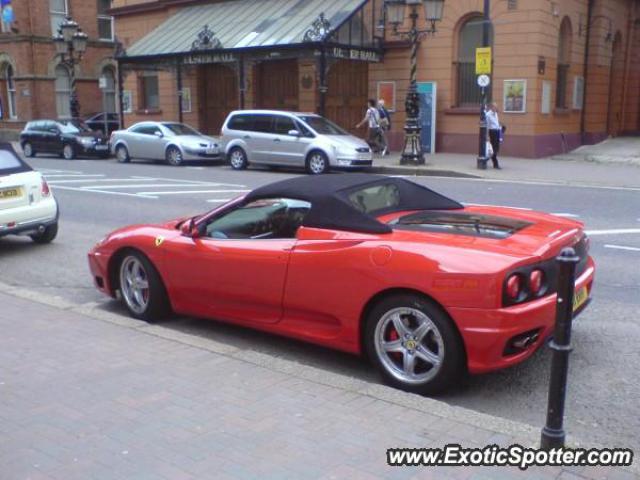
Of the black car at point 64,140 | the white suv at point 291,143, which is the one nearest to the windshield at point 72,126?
the black car at point 64,140

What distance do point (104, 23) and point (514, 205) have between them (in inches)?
1400

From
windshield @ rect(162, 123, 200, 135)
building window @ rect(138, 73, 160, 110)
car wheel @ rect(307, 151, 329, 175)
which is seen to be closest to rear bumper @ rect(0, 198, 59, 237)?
car wheel @ rect(307, 151, 329, 175)

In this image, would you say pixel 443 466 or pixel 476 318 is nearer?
pixel 443 466

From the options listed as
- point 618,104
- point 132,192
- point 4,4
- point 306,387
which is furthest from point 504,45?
point 4,4

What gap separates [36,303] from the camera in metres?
6.52

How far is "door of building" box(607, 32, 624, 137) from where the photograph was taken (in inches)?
1094

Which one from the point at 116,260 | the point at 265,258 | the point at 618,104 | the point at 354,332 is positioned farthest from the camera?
the point at 618,104

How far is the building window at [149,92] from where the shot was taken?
109 ft

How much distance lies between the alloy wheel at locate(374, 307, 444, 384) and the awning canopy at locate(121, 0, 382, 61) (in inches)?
736

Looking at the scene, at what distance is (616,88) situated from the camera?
28.4 m

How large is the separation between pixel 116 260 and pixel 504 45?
60.3ft

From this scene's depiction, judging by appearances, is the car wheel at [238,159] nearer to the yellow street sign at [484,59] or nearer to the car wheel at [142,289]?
the yellow street sign at [484,59]

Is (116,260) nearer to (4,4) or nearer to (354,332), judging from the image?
(354,332)

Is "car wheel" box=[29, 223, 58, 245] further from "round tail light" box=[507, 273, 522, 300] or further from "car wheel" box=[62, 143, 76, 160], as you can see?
"car wheel" box=[62, 143, 76, 160]
